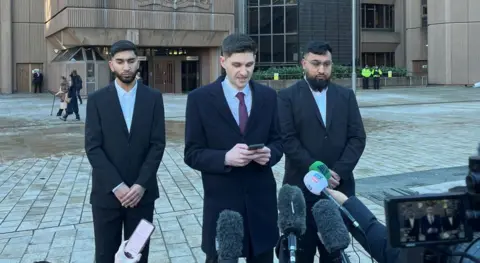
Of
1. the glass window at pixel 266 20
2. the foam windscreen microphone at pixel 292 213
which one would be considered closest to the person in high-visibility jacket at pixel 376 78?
the glass window at pixel 266 20

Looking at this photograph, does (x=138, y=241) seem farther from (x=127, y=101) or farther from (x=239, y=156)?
(x=127, y=101)

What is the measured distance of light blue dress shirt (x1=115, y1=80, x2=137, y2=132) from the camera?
3.89 meters

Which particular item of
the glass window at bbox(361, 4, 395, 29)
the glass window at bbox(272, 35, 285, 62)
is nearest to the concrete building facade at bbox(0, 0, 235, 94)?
the glass window at bbox(272, 35, 285, 62)

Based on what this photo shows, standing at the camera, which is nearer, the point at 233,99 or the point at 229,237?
the point at 229,237

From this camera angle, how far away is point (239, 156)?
3010 millimetres

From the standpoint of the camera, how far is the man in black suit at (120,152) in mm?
3785

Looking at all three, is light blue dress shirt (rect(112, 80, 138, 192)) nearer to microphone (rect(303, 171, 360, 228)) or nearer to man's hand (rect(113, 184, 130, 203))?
man's hand (rect(113, 184, 130, 203))

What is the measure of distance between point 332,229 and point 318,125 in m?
1.53

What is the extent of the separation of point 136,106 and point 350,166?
1.62 metres

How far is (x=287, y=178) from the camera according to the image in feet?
13.5

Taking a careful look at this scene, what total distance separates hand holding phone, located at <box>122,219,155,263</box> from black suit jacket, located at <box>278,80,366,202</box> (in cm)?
150

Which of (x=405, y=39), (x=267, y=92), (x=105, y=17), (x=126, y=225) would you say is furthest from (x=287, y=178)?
(x=405, y=39)

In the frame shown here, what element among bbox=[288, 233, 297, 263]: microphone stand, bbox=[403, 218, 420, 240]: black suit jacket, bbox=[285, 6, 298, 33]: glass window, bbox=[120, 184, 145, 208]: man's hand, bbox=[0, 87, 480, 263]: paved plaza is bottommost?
bbox=[0, 87, 480, 263]: paved plaza

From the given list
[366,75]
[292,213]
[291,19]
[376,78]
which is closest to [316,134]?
[292,213]
